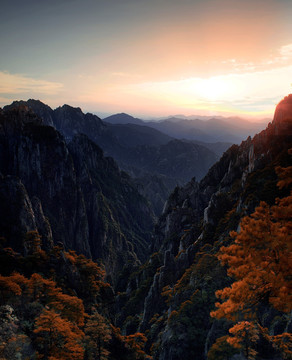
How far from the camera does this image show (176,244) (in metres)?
88.5

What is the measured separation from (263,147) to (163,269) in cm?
3792

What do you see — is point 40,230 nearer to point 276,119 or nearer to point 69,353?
point 69,353

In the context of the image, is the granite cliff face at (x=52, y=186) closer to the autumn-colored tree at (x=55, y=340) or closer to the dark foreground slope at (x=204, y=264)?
the dark foreground slope at (x=204, y=264)

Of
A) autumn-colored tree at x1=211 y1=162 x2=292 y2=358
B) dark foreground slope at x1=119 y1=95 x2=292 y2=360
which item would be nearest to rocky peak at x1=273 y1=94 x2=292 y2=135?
dark foreground slope at x1=119 y1=95 x2=292 y2=360

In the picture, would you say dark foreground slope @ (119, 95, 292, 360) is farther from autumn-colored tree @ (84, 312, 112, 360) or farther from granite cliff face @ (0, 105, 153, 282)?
granite cliff face @ (0, 105, 153, 282)

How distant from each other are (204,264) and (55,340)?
26.8 metres

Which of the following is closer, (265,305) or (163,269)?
(265,305)

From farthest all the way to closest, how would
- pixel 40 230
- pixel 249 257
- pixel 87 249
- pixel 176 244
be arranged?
pixel 87 249
pixel 40 230
pixel 176 244
pixel 249 257

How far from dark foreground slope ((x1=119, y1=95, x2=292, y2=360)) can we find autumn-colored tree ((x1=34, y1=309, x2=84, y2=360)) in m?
13.1

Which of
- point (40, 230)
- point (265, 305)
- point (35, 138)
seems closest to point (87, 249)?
point (40, 230)

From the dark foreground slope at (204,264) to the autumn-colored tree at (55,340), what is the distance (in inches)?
517

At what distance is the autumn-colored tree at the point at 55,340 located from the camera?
3097 cm

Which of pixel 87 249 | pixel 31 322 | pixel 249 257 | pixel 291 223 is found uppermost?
pixel 291 223

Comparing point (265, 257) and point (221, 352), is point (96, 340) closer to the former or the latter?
point (221, 352)
